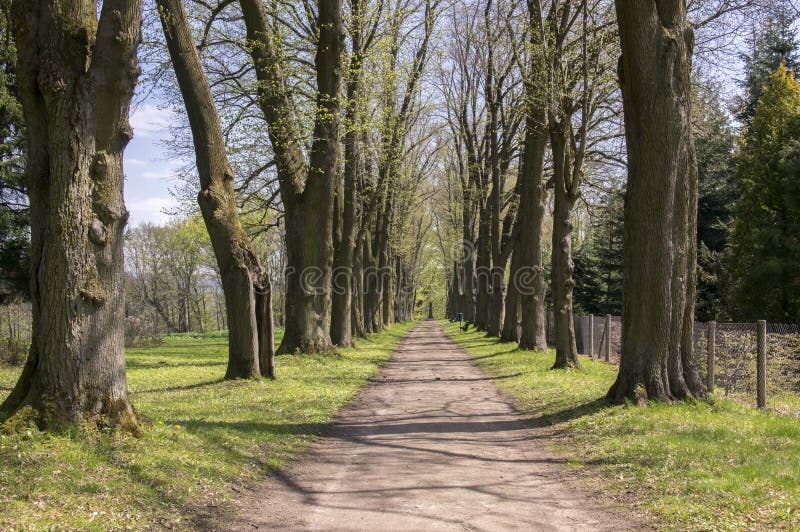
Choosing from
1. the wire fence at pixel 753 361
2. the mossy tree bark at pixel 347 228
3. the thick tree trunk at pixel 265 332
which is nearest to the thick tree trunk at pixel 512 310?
the mossy tree bark at pixel 347 228

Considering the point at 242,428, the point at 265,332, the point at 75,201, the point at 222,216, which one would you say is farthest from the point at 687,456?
the point at 222,216

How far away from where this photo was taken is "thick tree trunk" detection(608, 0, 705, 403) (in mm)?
10445

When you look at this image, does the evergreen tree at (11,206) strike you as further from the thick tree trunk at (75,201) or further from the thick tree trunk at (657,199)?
the thick tree trunk at (657,199)

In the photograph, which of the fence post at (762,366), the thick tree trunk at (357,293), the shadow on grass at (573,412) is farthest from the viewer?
the thick tree trunk at (357,293)

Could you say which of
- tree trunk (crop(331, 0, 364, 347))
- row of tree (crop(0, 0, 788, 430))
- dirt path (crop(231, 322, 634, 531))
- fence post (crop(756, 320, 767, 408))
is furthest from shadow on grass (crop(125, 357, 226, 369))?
fence post (crop(756, 320, 767, 408))

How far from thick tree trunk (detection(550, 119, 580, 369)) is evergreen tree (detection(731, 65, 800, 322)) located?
13780 mm

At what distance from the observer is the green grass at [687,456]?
5695mm

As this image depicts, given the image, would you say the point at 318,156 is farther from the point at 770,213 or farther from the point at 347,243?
the point at 770,213

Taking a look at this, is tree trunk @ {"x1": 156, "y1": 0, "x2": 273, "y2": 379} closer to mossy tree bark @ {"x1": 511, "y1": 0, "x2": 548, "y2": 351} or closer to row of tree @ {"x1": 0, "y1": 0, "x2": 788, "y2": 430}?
row of tree @ {"x1": 0, "y1": 0, "x2": 788, "y2": 430}

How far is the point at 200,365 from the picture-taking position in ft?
62.1

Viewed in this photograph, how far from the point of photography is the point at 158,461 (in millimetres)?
6652

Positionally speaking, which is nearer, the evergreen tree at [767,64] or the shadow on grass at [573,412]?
the shadow on grass at [573,412]

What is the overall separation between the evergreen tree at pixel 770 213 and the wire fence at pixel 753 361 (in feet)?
50.5

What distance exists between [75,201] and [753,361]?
38.0 feet
